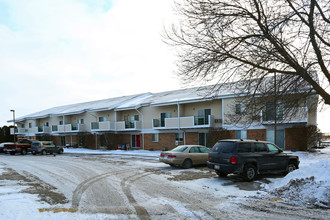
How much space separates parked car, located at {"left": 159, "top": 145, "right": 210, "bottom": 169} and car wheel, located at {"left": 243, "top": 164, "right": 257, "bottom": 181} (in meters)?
4.59

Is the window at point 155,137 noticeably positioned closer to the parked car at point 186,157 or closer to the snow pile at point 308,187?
the parked car at point 186,157

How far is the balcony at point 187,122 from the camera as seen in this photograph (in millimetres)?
27422

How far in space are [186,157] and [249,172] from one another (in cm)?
460

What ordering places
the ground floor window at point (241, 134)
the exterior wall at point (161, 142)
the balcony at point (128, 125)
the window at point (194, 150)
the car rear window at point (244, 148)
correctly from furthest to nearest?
the balcony at point (128, 125) → the exterior wall at point (161, 142) → the ground floor window at point (241, 134) → the window at point (194, 150) → the car rear window at point (244, 148)

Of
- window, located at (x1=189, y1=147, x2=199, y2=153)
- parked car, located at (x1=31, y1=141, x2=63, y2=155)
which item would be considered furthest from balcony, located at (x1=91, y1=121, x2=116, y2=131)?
window, located at (x1=189, y1=147, x2=199, y2=153)

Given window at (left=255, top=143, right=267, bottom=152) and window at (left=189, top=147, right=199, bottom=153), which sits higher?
window at (left=255, top=143, right=267, bottom=152)

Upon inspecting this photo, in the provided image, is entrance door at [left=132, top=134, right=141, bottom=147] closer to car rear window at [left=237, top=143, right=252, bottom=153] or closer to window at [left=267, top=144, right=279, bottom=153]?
window at [left=267, top=144, right=279, bottom=153]

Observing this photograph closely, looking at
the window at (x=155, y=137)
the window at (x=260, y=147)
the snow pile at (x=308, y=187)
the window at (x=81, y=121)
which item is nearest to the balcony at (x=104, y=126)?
the window at (x=81, y=121)

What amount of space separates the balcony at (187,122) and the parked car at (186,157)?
11375mm

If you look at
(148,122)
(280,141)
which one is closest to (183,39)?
(280,141)

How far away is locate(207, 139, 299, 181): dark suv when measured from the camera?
11023 mm

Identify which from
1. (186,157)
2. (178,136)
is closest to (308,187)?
(186,157)

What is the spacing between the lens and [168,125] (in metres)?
30.3

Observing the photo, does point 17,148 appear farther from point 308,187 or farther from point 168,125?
point 308,187
